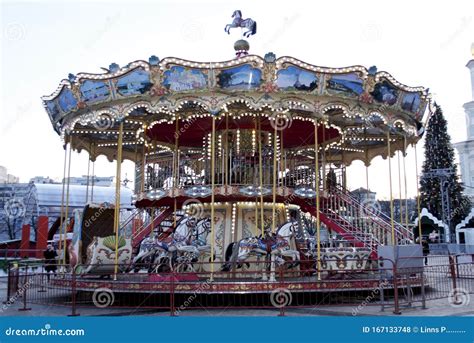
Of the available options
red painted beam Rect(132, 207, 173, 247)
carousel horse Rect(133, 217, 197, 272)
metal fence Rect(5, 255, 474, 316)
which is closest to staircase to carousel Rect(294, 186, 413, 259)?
metal fence Rect(5, 255, 474, 316)

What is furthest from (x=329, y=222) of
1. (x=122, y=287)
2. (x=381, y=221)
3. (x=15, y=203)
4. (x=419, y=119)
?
(x=15, y=203)

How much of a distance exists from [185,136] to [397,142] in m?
7.11

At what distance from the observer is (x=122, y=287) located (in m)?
10.9

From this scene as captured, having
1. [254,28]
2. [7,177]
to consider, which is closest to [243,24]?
[254,28]

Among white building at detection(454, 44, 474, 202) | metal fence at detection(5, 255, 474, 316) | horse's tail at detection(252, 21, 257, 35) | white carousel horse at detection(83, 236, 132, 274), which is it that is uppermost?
white building at detection(454, 44, 474, 202)

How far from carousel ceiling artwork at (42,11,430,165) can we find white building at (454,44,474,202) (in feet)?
127

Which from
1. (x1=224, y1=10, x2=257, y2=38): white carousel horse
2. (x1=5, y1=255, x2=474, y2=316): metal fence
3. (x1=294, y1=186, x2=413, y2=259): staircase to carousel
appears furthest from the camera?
(x1=224, y1=10, x2=257, y2=38): white carousel horse

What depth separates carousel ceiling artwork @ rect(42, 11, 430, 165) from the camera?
453 inches

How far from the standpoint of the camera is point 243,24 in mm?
14914

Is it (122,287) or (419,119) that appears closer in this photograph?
(122,287)

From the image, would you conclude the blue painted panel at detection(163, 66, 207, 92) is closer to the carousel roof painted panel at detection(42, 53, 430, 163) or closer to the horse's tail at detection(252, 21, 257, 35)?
the carousel roof painted panel at detection(42, 53, 430, 163)

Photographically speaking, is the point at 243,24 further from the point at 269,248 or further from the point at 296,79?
the point at 269,248

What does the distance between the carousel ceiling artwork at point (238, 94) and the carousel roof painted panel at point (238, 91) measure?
22mm

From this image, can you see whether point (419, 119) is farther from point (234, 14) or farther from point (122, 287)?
point (122, 287)
